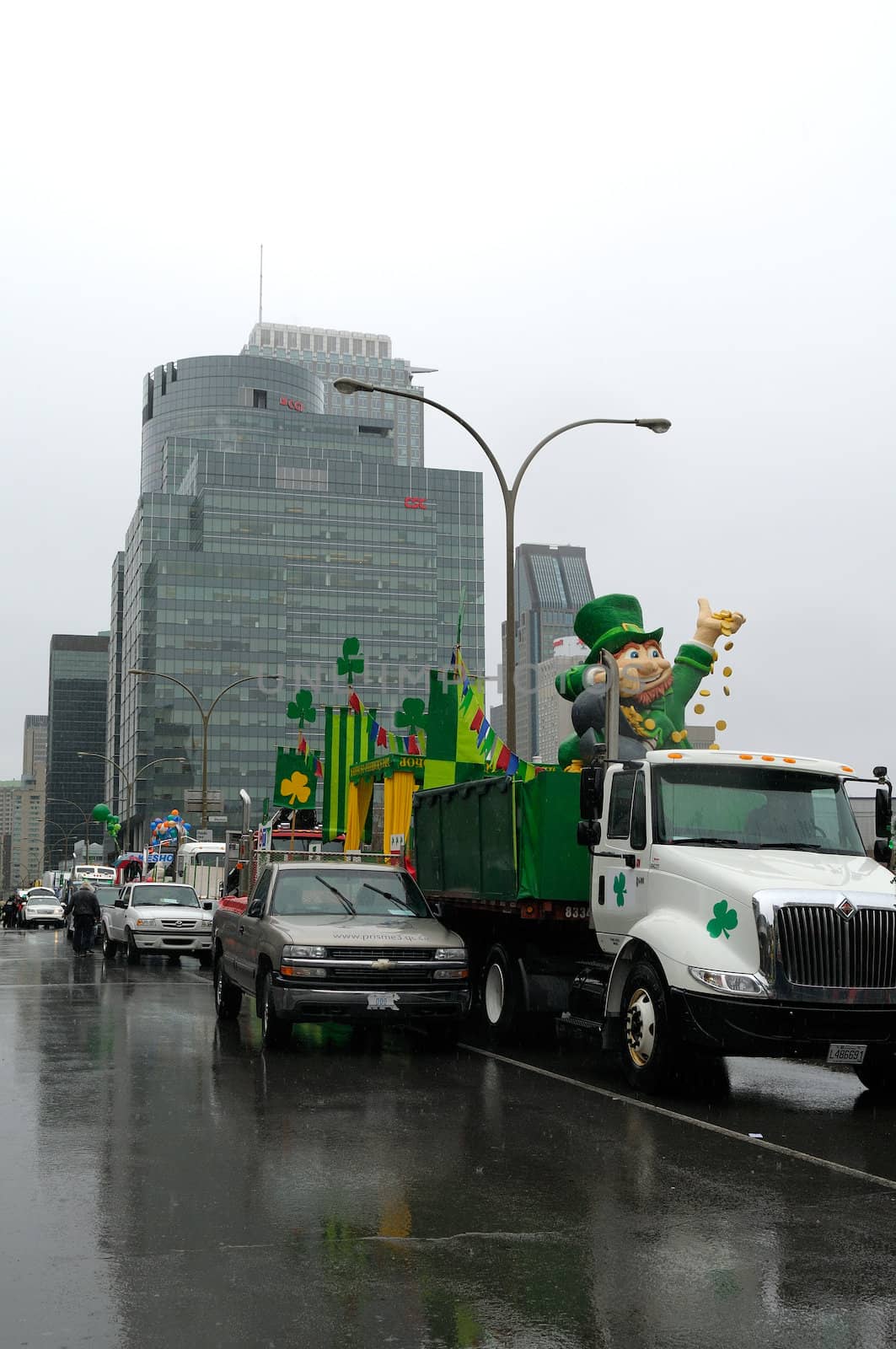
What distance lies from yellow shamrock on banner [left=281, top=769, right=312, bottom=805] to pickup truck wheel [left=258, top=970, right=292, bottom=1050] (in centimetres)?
1817

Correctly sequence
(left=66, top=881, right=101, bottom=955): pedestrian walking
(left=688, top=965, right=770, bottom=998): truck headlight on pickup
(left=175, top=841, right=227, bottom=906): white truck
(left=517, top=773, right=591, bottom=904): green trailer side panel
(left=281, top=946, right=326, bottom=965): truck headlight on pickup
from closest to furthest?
1. (left=688, top=965, right=770, bottom=998): truck headlight on pickup
2. (left=281, top=946, right=326, bottom=965): truck headlight on pickup
3. (left=517, top=773, right=591, bottom=904): green trailer side panel
4. (left=66, top=881, right=101, bottom=955): pedestrian walking
5. (left=175, top=841, right=227, bottom=906): white truck

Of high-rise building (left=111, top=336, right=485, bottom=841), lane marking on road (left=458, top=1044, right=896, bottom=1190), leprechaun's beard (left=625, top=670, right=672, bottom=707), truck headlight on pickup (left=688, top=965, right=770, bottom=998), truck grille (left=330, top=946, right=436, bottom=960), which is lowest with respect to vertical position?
lane marking on road (left=458, top=1044, right=896, bottom=1190)

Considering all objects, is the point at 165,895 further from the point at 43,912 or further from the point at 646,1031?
the point at 43,912

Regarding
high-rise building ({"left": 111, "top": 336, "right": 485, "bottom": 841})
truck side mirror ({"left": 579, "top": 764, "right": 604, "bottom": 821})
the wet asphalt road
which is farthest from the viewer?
high-rise building ({"left": 111, "top": 336, "right": 485, "bottom": 841})

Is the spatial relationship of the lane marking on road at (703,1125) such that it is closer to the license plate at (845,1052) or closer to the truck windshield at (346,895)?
the license plate at (845,1052)

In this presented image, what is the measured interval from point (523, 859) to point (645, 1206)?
661 centimetres

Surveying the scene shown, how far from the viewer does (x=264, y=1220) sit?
265 inches

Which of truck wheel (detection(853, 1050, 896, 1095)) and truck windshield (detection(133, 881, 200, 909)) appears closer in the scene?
truck wheel (detection(853, 1050, 896, 1095))

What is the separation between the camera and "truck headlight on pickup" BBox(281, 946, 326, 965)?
1274 centimetres

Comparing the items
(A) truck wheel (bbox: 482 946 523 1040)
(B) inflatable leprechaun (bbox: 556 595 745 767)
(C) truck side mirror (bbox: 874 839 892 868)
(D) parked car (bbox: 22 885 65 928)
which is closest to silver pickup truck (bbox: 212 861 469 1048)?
(A) truck wheel (bbox: 482 946 523 1040)

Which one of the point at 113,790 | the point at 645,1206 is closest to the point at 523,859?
the point at 645,1206

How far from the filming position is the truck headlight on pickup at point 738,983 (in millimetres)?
9992

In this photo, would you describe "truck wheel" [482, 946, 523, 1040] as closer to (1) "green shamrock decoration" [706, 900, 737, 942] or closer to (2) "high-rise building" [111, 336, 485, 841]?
(1) "green shamrock decoration" [706, 900, 737, 942]

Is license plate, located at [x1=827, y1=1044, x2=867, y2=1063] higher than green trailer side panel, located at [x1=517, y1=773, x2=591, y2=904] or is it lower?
lower
